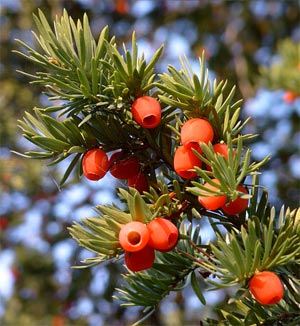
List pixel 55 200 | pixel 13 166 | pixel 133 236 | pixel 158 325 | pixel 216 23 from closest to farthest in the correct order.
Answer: pixel 133 236 → pixel 158 325 → pixel 13 166 → pixel 55 200 → pixel 216 23

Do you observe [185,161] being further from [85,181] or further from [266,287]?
[85,181]

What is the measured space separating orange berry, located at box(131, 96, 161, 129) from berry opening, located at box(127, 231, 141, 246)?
8cm

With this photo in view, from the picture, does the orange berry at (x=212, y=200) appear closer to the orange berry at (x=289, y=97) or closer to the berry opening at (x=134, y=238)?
the berry opening at (x=134, y=238)

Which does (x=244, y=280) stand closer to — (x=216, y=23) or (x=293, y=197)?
(x=293, y=197)

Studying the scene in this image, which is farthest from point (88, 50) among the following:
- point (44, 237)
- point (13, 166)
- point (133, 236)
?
point (44, 237)

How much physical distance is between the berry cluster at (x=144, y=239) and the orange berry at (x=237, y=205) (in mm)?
39

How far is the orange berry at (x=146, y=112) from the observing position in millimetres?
389

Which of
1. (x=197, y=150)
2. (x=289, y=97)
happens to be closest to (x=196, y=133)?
(x=197, y=150)

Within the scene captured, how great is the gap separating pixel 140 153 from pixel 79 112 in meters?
0.05

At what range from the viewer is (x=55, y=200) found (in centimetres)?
213

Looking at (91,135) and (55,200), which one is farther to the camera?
(55,200)

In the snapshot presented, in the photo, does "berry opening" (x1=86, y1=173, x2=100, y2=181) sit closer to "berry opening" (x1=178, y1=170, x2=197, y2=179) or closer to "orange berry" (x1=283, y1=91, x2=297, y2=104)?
"berry opening" (x1=178, y1=170, x2=197, y2=179)

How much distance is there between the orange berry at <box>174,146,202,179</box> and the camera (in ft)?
1.26

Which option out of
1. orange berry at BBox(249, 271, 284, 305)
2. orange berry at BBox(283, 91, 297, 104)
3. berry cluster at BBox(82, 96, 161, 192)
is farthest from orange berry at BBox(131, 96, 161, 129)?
orange berry at BBox(283, 91, 297, 104)
